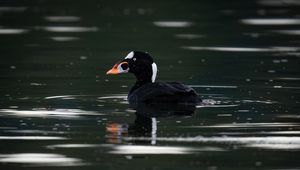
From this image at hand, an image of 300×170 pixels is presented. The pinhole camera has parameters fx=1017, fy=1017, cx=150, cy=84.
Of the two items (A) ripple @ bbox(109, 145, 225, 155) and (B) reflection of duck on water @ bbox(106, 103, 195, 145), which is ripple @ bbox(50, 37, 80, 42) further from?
(A) ripple @ bbox(109, 145, 225, 155)

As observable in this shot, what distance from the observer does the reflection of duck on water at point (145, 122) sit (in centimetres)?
1199

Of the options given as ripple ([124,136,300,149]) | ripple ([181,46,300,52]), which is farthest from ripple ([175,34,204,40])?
ripple ([124,136,300,149])

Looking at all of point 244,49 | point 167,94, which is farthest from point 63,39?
point 167,94

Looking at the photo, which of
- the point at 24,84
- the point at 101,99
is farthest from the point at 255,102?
the point at 24,84

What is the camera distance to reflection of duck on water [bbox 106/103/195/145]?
12.0m

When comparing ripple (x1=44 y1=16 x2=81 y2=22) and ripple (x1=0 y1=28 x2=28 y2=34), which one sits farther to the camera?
ripple (x1=44 y1=16 x2=81 y2=22)

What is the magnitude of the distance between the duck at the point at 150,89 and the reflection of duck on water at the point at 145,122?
Answer: 3.9 inches

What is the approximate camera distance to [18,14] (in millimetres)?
31672

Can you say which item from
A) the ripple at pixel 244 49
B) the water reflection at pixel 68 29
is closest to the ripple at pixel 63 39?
the water reflection at pixel 68 29

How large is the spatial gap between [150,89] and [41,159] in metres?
4.52

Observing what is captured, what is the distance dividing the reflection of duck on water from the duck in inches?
3.9

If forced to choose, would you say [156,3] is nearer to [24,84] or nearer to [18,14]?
[18,14]

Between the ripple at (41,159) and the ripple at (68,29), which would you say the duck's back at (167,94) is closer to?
the ripple at (41,159)

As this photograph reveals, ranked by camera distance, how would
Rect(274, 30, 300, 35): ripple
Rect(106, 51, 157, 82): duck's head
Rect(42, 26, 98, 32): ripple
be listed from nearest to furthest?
Rect(106, 51, 157, 82): duck's head → Rect(274, 30, 300, 35): ripple → Rect(42, 26, 98, 32): ripple
